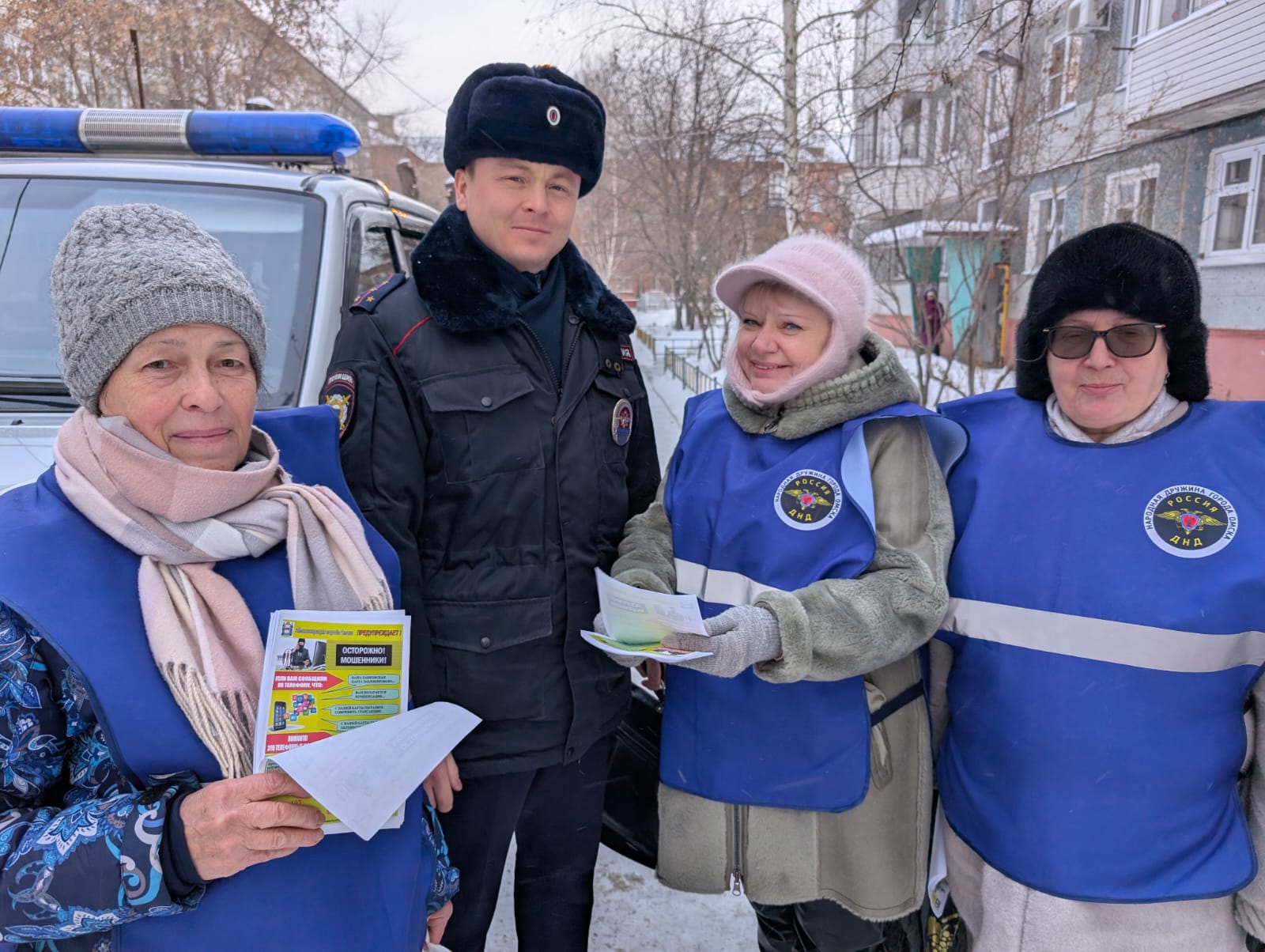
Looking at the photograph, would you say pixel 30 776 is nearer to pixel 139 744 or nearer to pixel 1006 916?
pixel 139 744

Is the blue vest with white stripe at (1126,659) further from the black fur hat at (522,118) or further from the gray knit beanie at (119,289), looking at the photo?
the gray knit beanie at (119,289)

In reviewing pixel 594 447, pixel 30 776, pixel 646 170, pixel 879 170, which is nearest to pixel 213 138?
pixel 594 447

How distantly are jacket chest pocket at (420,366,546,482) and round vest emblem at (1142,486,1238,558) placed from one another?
1.29 metres

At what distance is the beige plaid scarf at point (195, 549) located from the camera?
123 centimetres

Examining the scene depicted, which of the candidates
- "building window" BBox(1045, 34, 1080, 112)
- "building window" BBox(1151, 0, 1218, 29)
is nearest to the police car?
"building window" BBox(1045, 34, 1080, 112)

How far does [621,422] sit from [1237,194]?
1195 cm

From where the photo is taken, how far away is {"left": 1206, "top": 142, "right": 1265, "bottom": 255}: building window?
10.1 meters

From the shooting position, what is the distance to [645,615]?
156cm

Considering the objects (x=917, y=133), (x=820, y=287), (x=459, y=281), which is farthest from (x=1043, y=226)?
(x=459, y=281)

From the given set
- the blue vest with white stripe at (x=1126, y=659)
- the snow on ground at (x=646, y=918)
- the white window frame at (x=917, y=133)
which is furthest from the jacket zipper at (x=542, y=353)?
the white window frame at (x=917, y=133)

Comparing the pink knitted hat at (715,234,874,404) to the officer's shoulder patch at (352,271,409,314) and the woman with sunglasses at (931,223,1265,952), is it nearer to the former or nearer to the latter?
the woman with sunglasses at (931,223,1265,952)

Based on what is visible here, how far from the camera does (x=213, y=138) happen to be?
3611 millimetres

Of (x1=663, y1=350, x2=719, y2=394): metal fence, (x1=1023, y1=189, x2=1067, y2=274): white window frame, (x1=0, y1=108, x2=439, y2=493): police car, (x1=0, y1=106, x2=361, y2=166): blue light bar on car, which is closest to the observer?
(x1=0, y1=108, x2=439, y2=493): police car

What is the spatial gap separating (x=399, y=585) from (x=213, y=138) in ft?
9.67
